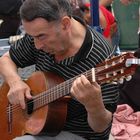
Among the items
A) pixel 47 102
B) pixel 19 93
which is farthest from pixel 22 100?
pixel 47 102

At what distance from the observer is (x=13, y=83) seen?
6.09 ft

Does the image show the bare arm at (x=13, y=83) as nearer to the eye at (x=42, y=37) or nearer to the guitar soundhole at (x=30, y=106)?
the guitar soundhole at (x=30, y=106)

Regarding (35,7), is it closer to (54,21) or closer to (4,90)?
(54,21)

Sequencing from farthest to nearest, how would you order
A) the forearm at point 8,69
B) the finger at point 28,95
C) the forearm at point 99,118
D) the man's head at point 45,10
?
1. the forearm at point 8,69
2. the finger at point 28,95
3. the man's head at point 45,10
4. the forearm at point 99,118

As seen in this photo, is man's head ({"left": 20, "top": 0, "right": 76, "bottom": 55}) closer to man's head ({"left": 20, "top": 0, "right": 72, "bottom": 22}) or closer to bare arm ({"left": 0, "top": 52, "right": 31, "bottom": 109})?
man's head ({"left": 20, "top": 0, "right": 72, "bottom": 22})

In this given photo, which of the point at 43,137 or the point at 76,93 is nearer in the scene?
the point at 76,93

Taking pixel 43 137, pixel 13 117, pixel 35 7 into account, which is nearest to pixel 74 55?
pixel 35 7

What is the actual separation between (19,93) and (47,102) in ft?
0.67

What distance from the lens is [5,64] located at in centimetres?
196

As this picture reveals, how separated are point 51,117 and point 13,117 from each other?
0.33 meters

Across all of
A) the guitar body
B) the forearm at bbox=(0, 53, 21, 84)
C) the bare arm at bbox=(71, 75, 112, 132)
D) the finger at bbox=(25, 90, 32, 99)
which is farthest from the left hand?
the forearm at bbox=(0, 53, 21, 84)

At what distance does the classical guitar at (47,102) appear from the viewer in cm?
129

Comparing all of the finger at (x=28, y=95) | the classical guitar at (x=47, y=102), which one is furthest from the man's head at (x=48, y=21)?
the finger at (x=28, y=95)

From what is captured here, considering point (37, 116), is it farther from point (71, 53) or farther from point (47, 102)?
point (71, 53)
